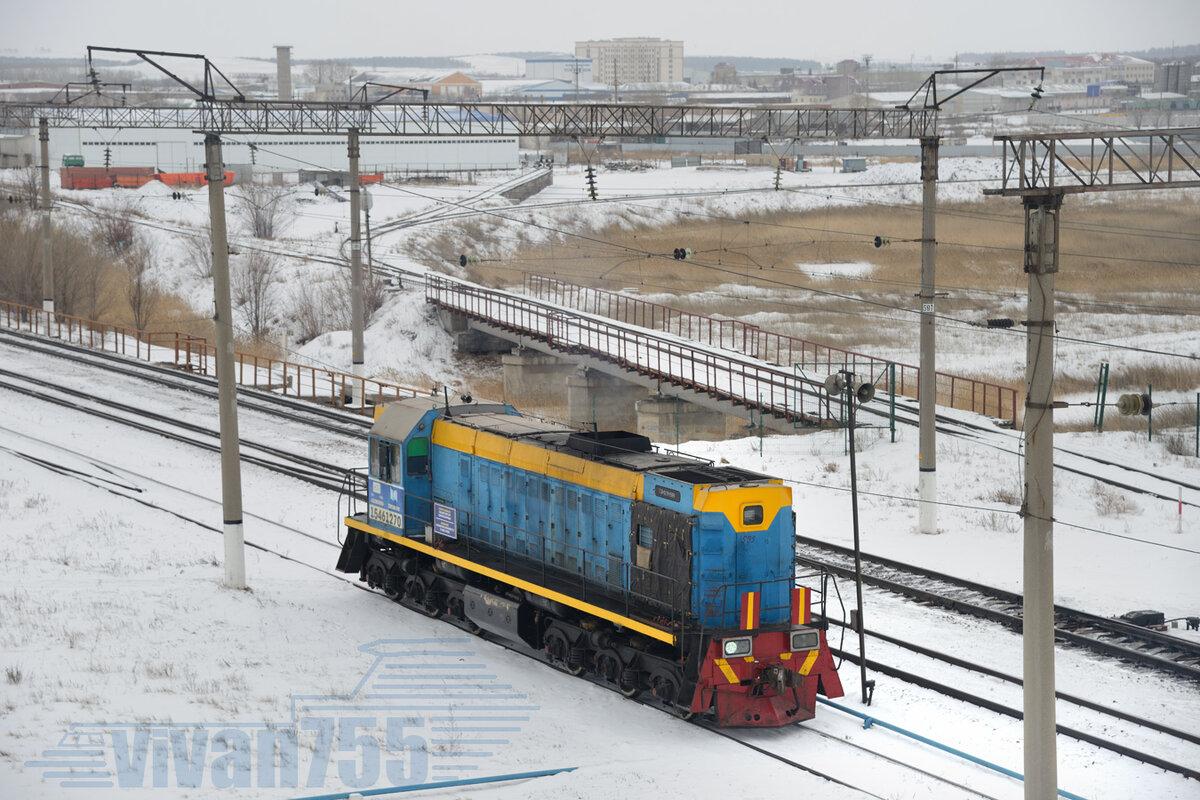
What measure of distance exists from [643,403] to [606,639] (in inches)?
884

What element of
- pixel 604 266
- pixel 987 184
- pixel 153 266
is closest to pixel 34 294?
pixel 153 266

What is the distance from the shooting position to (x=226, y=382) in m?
19.9

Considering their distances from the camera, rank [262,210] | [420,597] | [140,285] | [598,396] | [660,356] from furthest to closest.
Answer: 1. [262,210]
2. [140,285]
3. [598,396]
4. [660,356]
5. [420,597]

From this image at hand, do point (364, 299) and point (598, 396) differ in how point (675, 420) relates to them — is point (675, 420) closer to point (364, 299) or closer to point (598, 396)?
point (598, 396)

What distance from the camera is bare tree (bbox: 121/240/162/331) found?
178 feet

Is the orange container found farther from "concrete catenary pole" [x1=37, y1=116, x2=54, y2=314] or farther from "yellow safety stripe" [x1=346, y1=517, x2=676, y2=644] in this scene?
"yellow safety stripe" [x1=346, y1=517, x2=676, y2=644]

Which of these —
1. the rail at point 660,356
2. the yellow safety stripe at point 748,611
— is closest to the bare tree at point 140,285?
the rail at point 660,356

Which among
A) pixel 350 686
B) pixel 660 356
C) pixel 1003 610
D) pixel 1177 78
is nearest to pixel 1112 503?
pixel 1003 610

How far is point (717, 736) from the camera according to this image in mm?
15281

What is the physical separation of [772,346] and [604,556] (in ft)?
111

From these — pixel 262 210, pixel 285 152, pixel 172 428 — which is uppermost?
pixel 285 152

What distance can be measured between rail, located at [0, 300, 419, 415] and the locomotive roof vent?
17.1 meters

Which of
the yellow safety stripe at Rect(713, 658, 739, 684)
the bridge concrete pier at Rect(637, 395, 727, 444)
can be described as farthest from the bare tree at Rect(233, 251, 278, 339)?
the yellow safety stripe at Rect(713, 658, 739, 684)

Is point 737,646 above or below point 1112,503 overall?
above
